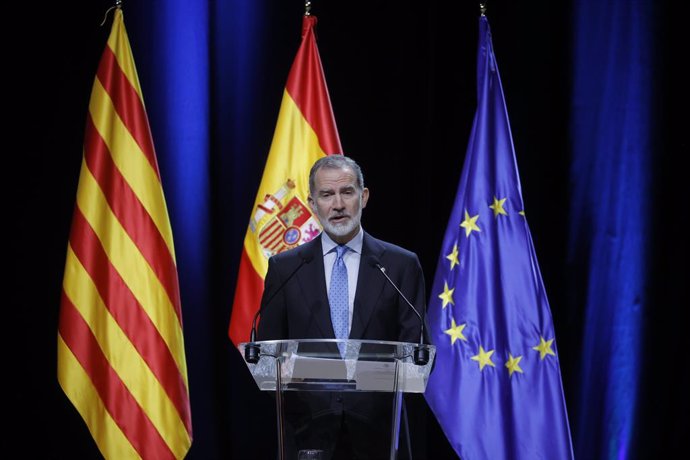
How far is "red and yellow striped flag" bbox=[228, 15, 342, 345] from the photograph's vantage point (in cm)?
383

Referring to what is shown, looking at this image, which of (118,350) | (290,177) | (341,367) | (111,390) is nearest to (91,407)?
(111,390)

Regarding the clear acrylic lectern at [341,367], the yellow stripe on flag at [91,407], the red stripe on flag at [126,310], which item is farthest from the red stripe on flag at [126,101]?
the clear acrylic lectern at [341,367]

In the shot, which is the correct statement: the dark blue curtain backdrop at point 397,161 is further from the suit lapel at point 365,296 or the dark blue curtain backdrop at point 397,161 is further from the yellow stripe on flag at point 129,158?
the suit lapel at point 365,296

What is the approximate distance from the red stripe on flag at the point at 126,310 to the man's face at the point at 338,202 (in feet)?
4.14

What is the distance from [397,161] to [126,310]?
1.55 metres

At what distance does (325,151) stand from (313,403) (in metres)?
2.00

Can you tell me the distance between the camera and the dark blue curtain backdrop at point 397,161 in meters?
3.95

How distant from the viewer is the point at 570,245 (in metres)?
4.03

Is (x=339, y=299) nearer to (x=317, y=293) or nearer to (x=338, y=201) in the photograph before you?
(x=317, y=293)

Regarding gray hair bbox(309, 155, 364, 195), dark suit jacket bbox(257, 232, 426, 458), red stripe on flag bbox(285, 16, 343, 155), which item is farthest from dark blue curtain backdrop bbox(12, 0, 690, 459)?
dark suit jacket bbox(257, 232, 426, 458)

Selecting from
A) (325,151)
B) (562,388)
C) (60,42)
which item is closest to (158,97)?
(60,42)

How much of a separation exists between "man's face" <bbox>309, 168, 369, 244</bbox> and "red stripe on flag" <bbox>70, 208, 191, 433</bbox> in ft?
4.14

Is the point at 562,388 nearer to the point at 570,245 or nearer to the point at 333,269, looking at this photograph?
the point at 570,245

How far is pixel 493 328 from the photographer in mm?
3824
